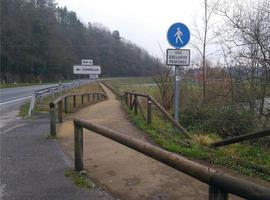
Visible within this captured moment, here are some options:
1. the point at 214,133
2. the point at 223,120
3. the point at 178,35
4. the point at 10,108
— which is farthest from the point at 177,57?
the point at 10,108

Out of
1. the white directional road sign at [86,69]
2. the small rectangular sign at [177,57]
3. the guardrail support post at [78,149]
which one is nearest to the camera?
the guardrail support post at [78,149]

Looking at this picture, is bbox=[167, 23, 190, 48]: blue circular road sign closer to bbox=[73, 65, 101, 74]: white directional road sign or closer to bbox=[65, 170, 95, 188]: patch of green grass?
bbox=[65, 170, 95, 188]: patch of green grass

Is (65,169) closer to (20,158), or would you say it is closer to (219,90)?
(20,158)

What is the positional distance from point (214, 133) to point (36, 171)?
7147 mm

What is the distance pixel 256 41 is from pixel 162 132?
4.59 metres

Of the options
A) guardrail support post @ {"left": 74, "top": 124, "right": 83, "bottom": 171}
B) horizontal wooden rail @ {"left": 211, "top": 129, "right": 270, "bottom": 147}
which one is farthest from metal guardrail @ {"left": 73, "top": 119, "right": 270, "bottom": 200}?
horizontal wooden rail @ {"left": 211, "top": 129, "right": 270, "bottom": 147}

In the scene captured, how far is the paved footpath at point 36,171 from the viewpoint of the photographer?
531 centimetres

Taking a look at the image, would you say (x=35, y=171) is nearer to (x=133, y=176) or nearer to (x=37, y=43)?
(x=133, y=176)

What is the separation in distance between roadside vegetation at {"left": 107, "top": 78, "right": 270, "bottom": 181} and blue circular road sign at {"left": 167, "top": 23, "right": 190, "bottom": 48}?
2.35m

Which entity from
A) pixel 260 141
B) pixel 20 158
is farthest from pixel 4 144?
pixel 260 141

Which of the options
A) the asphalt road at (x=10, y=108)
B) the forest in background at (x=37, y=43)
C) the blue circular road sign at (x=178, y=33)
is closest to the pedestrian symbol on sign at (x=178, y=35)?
the blue circular road sign at (x=178, y=33)

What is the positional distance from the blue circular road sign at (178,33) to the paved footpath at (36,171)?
3884 mm

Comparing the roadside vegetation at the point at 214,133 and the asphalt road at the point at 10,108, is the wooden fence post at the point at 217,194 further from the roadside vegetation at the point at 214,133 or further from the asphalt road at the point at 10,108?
the asphalt road at the point at 10,108

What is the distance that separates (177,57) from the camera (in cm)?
1003
